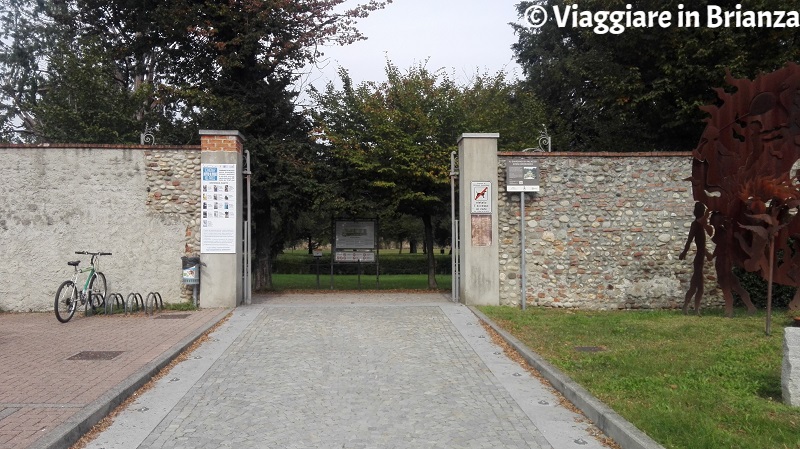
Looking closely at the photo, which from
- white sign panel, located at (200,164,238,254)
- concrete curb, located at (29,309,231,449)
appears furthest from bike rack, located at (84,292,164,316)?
concrete curb, located at (29,309,231,449)

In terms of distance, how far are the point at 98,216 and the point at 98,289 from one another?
1581 mm

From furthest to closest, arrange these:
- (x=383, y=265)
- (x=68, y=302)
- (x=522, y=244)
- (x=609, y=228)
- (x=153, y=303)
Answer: (x=383, y=265)
(x=609, y=228)
(x=522, y=244)
(x=153, y=303)
(x=68, y=302)

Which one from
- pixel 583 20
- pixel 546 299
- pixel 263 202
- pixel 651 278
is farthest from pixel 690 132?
pixel 263 202

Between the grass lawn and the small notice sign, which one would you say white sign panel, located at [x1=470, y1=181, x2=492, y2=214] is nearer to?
the small notice sign

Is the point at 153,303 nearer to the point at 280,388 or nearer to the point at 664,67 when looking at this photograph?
the point at 280,388

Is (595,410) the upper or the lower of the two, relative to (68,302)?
lower

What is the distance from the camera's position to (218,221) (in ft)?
48.0

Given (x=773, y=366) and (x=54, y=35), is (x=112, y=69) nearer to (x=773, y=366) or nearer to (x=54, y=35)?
→ (x=54, y=35)

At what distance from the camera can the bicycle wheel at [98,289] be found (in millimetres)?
13596

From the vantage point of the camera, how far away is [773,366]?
831cm

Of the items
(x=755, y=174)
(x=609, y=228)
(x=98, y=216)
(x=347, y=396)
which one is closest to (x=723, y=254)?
(x=755, y=174)

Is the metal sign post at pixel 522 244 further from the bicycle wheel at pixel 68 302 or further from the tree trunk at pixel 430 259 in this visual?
the bicycle wheel at pixel 68 302

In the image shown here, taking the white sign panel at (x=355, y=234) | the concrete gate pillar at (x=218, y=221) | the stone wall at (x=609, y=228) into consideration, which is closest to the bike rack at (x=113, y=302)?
the concrete gate pillar at (x=218, y=221)

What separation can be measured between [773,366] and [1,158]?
14683 mm
